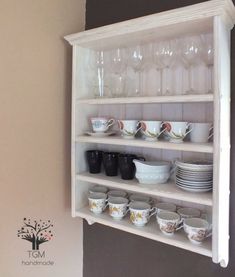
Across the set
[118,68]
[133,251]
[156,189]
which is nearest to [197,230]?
[156,189]

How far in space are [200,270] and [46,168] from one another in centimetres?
86

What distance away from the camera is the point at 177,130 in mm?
1079

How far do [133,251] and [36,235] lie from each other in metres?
0.50

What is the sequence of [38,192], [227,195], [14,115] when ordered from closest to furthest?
[227,195]
[14,115]
[38,192]

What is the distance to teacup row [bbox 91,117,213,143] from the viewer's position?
1074mm

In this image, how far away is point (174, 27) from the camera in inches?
42.9

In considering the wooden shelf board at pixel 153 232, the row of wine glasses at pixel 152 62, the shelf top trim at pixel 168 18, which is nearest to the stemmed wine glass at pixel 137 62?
the row of wine glasses at pixel 152 62

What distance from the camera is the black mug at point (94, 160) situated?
135cm

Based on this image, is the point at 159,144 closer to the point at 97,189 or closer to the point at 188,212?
the point at 188,212

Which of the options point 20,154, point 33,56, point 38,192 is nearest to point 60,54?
point 33,56

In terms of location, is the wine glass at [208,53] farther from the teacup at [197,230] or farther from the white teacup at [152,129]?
the teacup at [197,230]

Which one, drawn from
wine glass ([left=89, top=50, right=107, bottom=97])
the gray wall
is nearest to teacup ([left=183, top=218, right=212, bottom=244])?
the gray wall

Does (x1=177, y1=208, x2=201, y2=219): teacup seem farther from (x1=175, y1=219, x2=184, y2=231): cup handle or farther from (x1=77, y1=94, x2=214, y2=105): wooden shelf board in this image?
(x1=77, y1=94, x2=214, y2=105): wooden shelf board

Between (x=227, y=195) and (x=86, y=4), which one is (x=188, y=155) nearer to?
(x=227, y=195)
